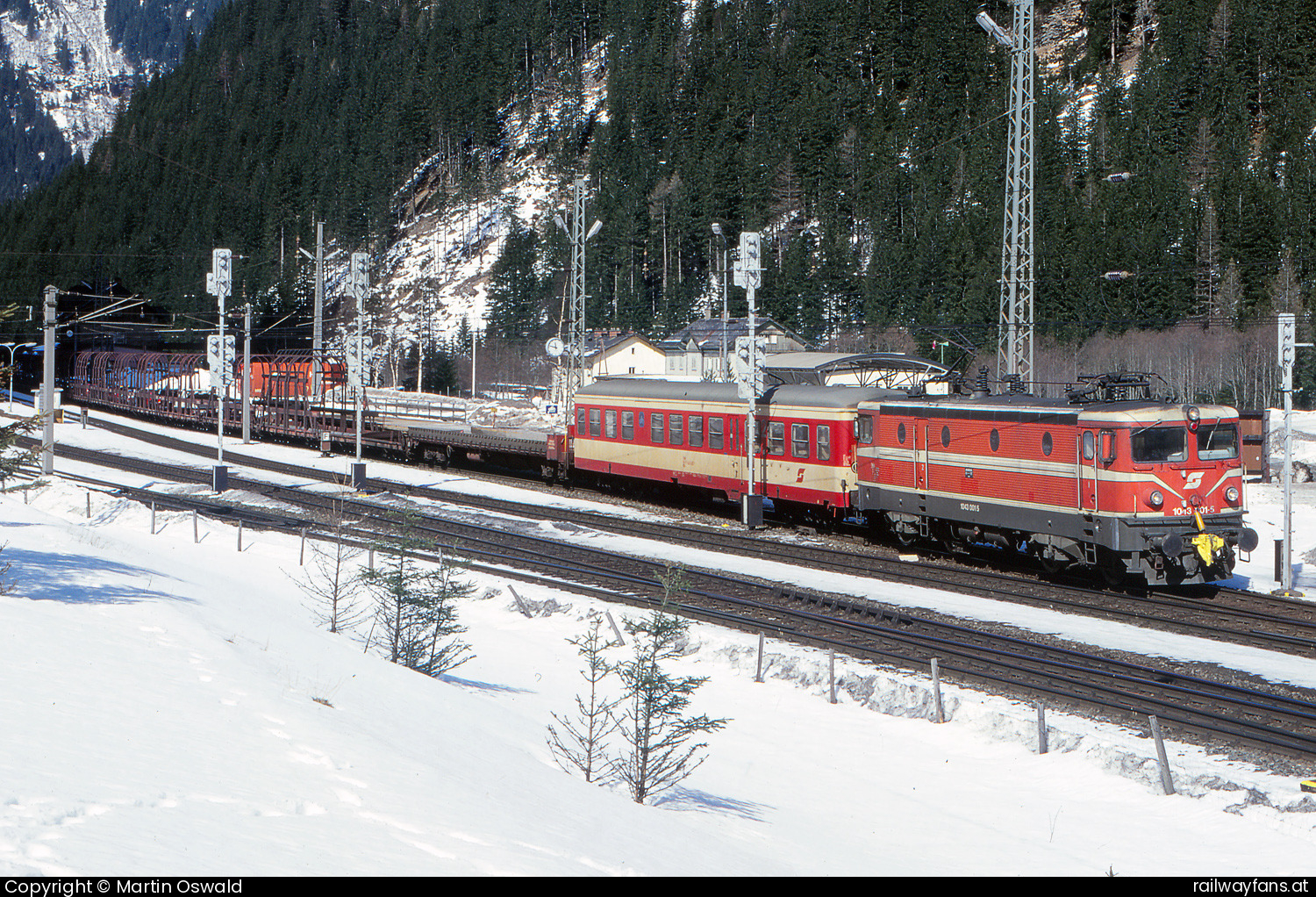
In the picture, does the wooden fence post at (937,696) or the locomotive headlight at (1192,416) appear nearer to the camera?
the wooden fence post at (937,696)

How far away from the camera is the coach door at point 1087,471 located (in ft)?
64.4

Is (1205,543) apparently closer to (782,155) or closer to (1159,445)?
(1159,445)

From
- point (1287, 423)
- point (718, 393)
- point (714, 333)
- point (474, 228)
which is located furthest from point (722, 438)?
point (474, 228)

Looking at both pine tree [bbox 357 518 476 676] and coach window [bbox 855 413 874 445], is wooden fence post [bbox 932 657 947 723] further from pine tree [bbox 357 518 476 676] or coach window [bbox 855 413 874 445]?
coach window [bbox 855 413 874 445]

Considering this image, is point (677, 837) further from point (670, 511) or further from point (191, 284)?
point (191, 284)

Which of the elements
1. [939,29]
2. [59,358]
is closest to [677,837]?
[59,358]

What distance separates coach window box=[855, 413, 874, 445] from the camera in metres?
25.2

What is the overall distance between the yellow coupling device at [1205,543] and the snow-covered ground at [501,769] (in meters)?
2.46

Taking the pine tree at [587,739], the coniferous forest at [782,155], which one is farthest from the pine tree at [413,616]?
the coniferous forest at [782,155]

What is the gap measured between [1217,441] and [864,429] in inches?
298

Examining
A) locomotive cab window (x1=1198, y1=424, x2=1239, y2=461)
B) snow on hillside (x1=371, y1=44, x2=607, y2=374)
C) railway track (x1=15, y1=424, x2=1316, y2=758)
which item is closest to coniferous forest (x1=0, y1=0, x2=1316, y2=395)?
snow on hillside (x1=371, y1=44, x2=607, y2=374)

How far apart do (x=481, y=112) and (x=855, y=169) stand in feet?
184

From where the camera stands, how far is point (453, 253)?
124 metres

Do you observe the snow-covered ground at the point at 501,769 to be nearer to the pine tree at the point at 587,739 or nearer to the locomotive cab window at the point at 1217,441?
the pine tree at the point at 587,739
